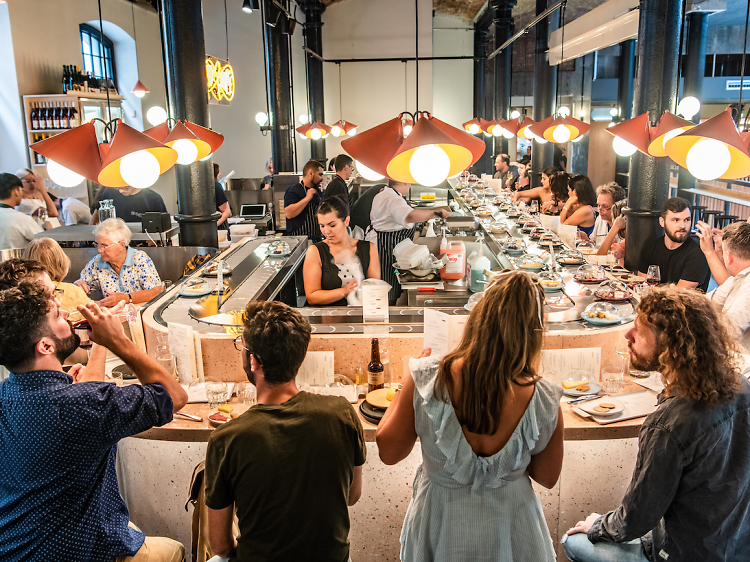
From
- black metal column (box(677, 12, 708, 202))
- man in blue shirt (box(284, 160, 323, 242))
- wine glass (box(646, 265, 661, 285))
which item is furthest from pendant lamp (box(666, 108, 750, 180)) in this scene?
black metal column (box(677, 12, 708, 202))

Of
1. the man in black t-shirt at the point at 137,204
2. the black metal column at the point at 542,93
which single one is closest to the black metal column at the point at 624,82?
the black metal column at the point at 542,93

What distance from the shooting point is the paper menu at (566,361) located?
2744 millimetres

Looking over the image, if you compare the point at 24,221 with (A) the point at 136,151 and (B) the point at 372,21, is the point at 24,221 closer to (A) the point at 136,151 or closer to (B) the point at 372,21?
(A) the point at 136,151

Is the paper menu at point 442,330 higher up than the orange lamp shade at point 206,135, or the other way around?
the orange lamp shade at point 206,135

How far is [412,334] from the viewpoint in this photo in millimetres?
2854

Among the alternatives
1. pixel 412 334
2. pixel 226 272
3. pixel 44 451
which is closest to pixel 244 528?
pixel 44 451

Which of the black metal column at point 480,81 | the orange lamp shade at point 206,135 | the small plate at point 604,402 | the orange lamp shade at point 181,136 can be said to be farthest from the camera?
the black metal column at point 480,81

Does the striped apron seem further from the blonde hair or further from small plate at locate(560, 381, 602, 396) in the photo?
small plate at locate(560, 381, 602, 396)

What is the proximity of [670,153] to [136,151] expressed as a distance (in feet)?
8.21

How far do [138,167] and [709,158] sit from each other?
2535 mm

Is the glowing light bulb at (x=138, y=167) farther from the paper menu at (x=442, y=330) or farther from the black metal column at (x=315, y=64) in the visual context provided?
the black metal column at (x=315, y=64)

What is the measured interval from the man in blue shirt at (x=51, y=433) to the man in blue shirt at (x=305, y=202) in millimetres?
5396

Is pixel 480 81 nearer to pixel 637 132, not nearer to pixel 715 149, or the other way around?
pixel 637 132

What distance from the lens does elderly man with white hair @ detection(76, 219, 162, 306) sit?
4141 millimetres
